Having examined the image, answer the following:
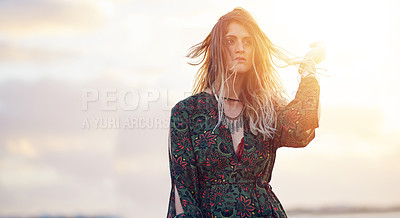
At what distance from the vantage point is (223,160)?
3080mm

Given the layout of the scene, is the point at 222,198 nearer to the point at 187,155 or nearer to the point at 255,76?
the point at 187,155

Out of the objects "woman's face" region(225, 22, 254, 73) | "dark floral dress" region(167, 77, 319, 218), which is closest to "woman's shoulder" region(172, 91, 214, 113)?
"dark floral dress" region(167, 77, 319, 218)

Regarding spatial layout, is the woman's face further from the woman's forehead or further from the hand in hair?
the hand in hair

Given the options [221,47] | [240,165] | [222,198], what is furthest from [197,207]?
[221,47]

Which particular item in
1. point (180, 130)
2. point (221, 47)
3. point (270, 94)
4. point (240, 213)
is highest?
point (221, 47)

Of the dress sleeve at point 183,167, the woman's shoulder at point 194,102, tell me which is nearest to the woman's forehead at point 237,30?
the woman's shoulder at point 194,102

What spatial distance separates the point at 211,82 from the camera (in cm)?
337

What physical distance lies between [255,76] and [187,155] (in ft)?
2.40

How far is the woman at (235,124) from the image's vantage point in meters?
3.07

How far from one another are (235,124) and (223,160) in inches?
10.7

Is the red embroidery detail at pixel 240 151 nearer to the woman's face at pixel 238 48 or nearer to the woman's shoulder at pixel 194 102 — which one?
the woman's shoulder at pixel 194 102

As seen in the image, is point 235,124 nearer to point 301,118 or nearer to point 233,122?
point 233,122

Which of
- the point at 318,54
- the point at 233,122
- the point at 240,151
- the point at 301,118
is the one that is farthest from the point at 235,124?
the point at 318,54

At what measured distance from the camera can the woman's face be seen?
3.27 meters
